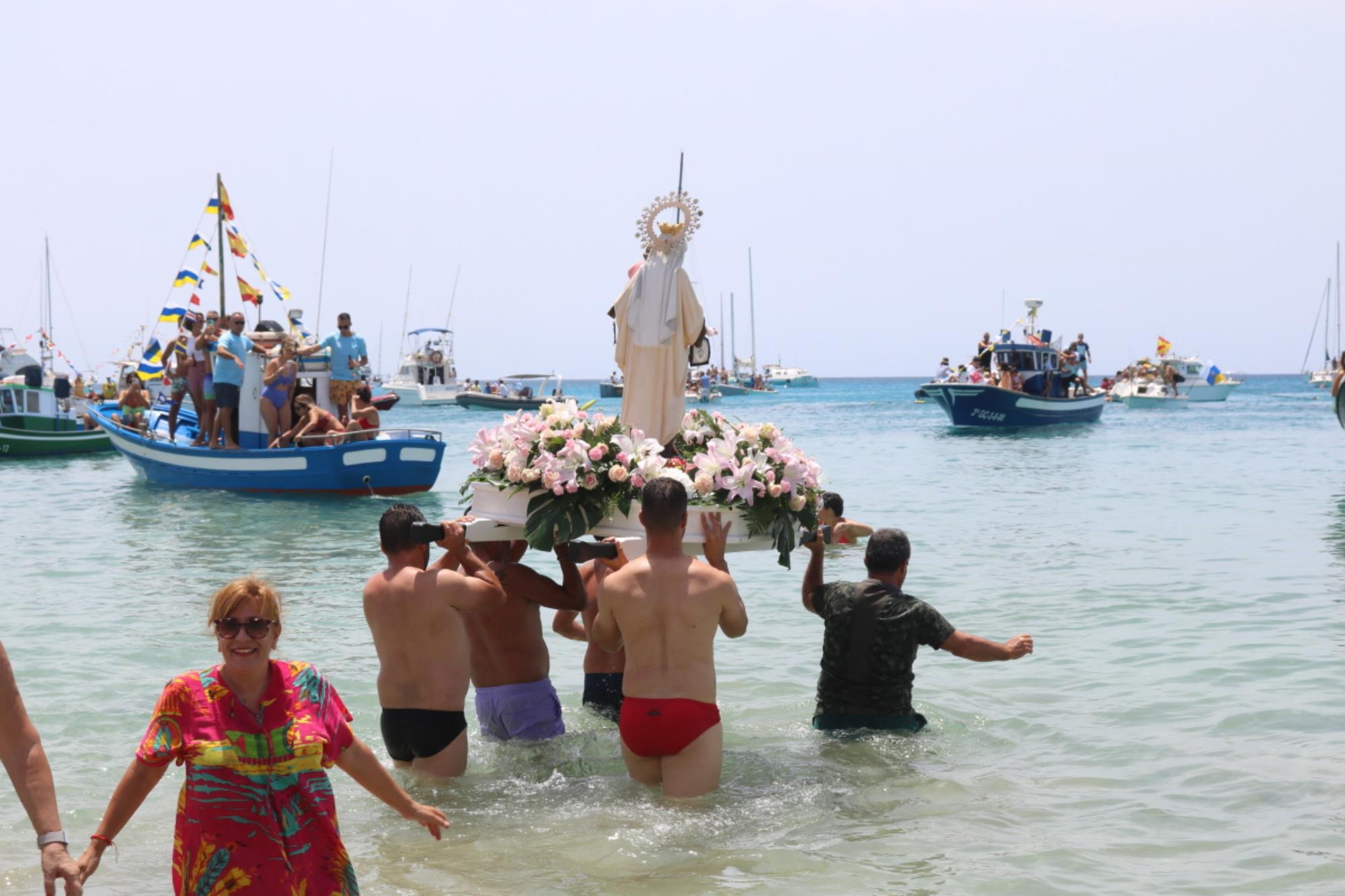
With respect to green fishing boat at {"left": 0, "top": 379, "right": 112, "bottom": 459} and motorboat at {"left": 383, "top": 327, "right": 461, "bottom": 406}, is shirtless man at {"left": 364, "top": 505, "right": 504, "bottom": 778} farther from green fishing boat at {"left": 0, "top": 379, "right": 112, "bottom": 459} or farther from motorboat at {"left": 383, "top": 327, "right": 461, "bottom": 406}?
motorboat at {"left": 383, "top": 327, "right": 461, "bottom": 406}

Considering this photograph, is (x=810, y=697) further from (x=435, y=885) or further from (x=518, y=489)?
(x=435, y=885)

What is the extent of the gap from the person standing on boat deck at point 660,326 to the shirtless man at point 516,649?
36.5 inches

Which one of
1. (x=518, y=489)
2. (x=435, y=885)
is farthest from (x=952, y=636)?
(x=435, y=885)

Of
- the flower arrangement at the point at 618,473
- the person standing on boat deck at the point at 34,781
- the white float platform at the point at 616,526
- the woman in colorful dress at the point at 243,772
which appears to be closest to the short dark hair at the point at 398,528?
the white float platform at the point at 616,526

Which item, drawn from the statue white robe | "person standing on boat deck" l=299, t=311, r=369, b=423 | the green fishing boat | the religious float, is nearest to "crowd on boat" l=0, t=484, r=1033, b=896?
the religious float

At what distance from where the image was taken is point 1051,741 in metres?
7.72

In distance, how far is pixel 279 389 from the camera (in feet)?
72.4

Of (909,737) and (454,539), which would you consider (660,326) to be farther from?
(909,737)

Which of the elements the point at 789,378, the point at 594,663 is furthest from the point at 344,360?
the point at 789,378

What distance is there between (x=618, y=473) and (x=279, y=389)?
1710 cm

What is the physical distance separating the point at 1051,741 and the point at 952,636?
1907 mm

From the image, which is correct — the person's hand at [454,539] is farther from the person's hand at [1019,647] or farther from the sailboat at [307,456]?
the sailboat at [307,456]

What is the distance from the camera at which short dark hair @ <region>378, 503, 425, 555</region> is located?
5.86 metres

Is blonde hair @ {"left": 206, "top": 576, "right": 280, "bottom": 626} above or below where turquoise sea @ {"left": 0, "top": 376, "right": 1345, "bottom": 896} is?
above
